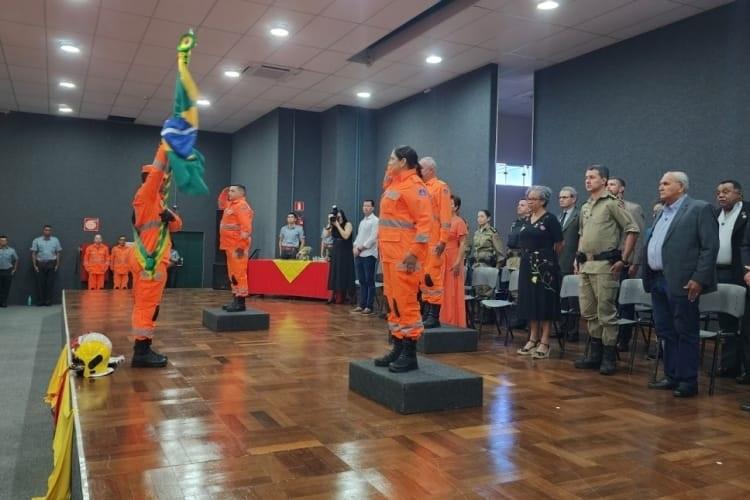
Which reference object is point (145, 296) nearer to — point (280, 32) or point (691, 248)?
point (691, 248)

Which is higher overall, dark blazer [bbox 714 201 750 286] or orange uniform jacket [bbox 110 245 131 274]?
dark blazer [bbox 714 201 750 286]

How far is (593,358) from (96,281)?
10320mm

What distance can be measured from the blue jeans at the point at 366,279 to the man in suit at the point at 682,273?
13.9ft

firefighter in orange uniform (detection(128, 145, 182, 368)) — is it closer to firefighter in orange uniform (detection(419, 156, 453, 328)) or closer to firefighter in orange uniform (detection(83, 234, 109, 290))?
firefighter in orange uniform (detection(419, 156, 453, 328))

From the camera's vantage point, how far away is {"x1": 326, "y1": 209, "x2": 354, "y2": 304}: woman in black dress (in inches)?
353

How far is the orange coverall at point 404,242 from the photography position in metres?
3.42

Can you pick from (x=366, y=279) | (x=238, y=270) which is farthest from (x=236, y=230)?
(x=366, y=279)

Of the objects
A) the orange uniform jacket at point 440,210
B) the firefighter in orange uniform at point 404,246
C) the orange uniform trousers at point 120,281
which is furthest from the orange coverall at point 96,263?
the firefighter in orange uniform at point 404,246

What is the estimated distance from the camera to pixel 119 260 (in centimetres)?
1213

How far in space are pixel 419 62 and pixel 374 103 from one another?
254 cm

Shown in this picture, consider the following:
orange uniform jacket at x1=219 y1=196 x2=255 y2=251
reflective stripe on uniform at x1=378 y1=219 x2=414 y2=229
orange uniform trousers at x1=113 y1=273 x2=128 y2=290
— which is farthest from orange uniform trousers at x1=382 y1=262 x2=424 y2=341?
orange uniform trousers at x1=113 y1=273 x2=128 y2=290

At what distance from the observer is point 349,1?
6156 mm

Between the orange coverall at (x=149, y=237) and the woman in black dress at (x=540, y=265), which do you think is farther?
the woman in black dress at (x=540, y=265)

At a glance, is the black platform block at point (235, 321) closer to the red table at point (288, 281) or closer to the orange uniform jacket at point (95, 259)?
the red table at point (288, 281)
